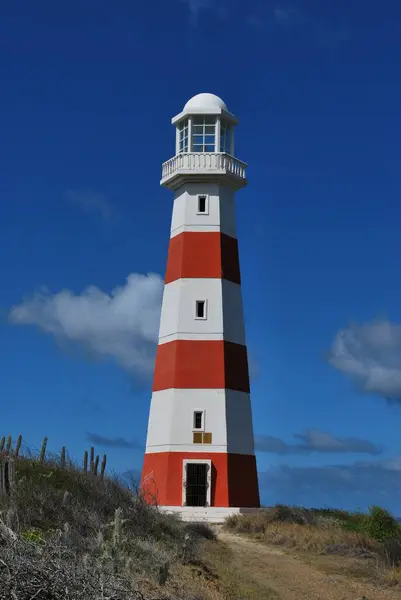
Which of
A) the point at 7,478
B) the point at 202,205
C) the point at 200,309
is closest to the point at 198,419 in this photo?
the point at 200,309

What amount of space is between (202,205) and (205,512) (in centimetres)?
1125

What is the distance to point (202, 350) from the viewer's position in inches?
1078

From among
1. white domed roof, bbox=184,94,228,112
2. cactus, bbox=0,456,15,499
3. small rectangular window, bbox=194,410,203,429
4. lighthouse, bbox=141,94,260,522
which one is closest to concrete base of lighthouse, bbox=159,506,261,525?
lighthouse, bbox=141,94,260,522

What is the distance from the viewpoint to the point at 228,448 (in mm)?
26688

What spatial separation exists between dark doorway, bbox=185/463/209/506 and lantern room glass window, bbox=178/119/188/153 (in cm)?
1231

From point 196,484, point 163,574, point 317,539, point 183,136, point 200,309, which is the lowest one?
point 163,574

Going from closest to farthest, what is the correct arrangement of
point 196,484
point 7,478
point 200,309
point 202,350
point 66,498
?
1. point 7,478
2. point 66,498
3. point 196,484
4. point 202,350
5. point 200,309

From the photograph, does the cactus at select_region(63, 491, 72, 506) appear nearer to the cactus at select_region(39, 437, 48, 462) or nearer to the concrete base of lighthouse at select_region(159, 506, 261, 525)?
the cactus at select_region(39, 437, 48, 462)

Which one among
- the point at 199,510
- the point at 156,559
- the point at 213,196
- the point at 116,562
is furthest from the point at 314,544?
the point at 213,196

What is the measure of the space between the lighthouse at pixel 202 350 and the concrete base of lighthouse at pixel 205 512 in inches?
1.3

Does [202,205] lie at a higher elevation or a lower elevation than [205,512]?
higher

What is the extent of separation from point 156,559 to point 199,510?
1246 cm

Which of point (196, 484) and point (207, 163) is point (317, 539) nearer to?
point (196, 484)

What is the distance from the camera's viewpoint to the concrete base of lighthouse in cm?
2567
